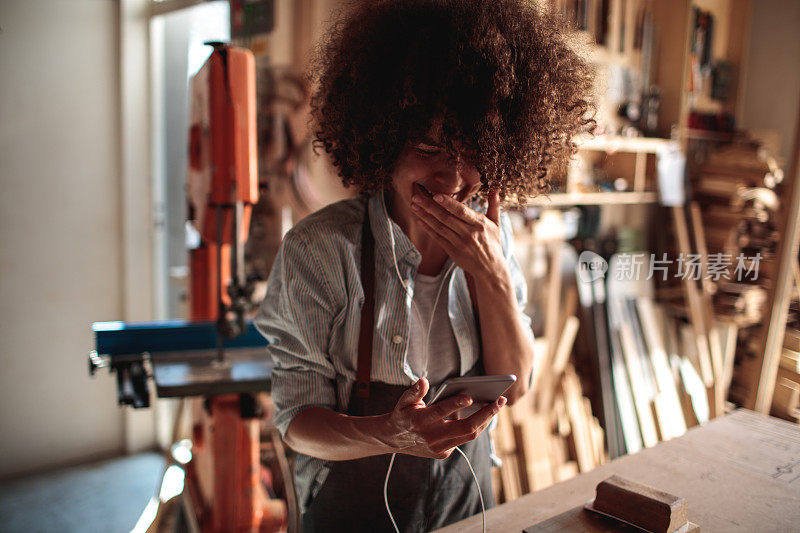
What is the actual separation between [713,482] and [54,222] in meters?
2.21

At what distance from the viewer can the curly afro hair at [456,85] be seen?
108cm

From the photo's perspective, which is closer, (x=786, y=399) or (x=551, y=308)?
(x=786, y=399)

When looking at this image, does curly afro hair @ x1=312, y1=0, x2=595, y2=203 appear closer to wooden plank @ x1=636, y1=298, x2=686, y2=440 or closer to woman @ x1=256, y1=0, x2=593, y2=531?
woman @ x1=256, y1=0, x2=593, y2=531

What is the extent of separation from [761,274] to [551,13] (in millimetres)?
2229

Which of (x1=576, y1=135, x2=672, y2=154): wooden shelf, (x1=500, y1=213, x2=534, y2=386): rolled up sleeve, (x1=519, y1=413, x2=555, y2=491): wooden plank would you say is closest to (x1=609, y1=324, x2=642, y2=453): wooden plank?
(x1=519, y1=413, x2=555, y2=491): wooden plank

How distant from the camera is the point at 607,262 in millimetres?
3572

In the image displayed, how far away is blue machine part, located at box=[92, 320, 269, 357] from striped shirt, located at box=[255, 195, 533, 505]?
95cm

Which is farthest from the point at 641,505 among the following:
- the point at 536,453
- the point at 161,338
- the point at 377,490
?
the point at 536,453

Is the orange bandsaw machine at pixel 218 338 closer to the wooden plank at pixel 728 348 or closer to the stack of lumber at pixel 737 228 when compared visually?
the stack of lumber at pixel 737 228

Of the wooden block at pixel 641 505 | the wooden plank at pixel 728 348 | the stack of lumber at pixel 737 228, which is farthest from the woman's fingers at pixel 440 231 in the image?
the wooden plank at pixel 728 348

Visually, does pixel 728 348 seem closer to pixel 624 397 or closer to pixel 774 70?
pixel 624 397

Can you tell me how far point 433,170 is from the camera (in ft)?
3.73

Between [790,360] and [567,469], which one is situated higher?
[790,360]
